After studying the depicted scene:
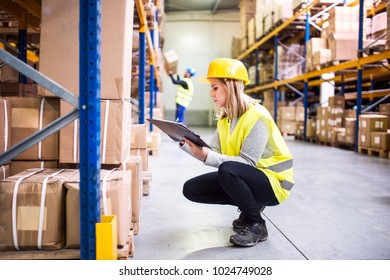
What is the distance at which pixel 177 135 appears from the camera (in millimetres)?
2645

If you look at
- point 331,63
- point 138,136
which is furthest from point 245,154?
point 331,63

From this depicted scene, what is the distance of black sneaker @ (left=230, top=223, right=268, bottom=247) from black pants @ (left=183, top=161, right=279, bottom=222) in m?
0.06

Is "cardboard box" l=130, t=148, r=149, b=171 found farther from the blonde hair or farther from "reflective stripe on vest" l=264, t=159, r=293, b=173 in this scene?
"reflective stripe on vest" l=264, t=159, r=293, b=173

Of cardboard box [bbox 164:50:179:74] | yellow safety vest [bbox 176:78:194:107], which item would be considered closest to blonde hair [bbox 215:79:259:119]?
yellow safety vest [bbox 176:78:194:107]

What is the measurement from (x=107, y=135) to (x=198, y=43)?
64.3ft

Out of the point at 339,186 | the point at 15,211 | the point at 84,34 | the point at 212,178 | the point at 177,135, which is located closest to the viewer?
the point at 84,34

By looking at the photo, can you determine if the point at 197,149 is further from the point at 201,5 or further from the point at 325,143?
the point at 201,5

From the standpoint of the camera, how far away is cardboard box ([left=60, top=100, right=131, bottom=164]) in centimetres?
260

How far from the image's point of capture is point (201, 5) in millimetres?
20719

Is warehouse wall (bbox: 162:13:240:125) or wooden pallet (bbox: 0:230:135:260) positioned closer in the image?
wooden pallet (bbox: 0:230:135:260)
